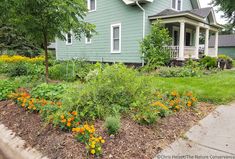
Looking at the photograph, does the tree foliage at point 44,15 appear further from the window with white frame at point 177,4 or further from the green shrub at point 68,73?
the window with white frame at point 177,4

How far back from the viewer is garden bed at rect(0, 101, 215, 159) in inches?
94.7

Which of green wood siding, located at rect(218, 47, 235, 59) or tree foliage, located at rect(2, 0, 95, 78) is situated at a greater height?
green wood siding, located at rect(218, 47, 235, 59)

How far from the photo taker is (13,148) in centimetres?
284

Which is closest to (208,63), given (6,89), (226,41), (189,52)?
(189,52)

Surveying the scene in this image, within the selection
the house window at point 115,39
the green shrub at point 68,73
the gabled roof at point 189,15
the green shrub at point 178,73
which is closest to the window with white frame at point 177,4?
the gabled roof at point 189,15

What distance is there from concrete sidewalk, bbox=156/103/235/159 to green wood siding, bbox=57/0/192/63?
7764 mm

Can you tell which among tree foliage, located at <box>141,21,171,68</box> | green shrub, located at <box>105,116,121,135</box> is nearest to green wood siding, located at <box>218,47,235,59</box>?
tree foliage, located at <box>141,21,171,68</box>

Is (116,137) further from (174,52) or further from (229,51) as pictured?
(229,51)

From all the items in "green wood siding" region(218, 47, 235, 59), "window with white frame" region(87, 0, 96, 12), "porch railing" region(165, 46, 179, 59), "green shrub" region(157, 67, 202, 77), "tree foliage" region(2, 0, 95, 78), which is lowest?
"green shrub" region(157, 67, 202, 77)

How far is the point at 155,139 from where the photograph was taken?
2732 millimetres

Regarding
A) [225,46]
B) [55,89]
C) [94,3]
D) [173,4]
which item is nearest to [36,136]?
[55,89]

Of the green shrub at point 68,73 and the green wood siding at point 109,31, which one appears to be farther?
the green wood siding at point 109,31

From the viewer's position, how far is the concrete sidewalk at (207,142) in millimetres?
2434

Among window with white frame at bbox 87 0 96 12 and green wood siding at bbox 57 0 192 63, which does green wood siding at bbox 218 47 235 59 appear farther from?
window with white frame at bbox 87 0 96 12
